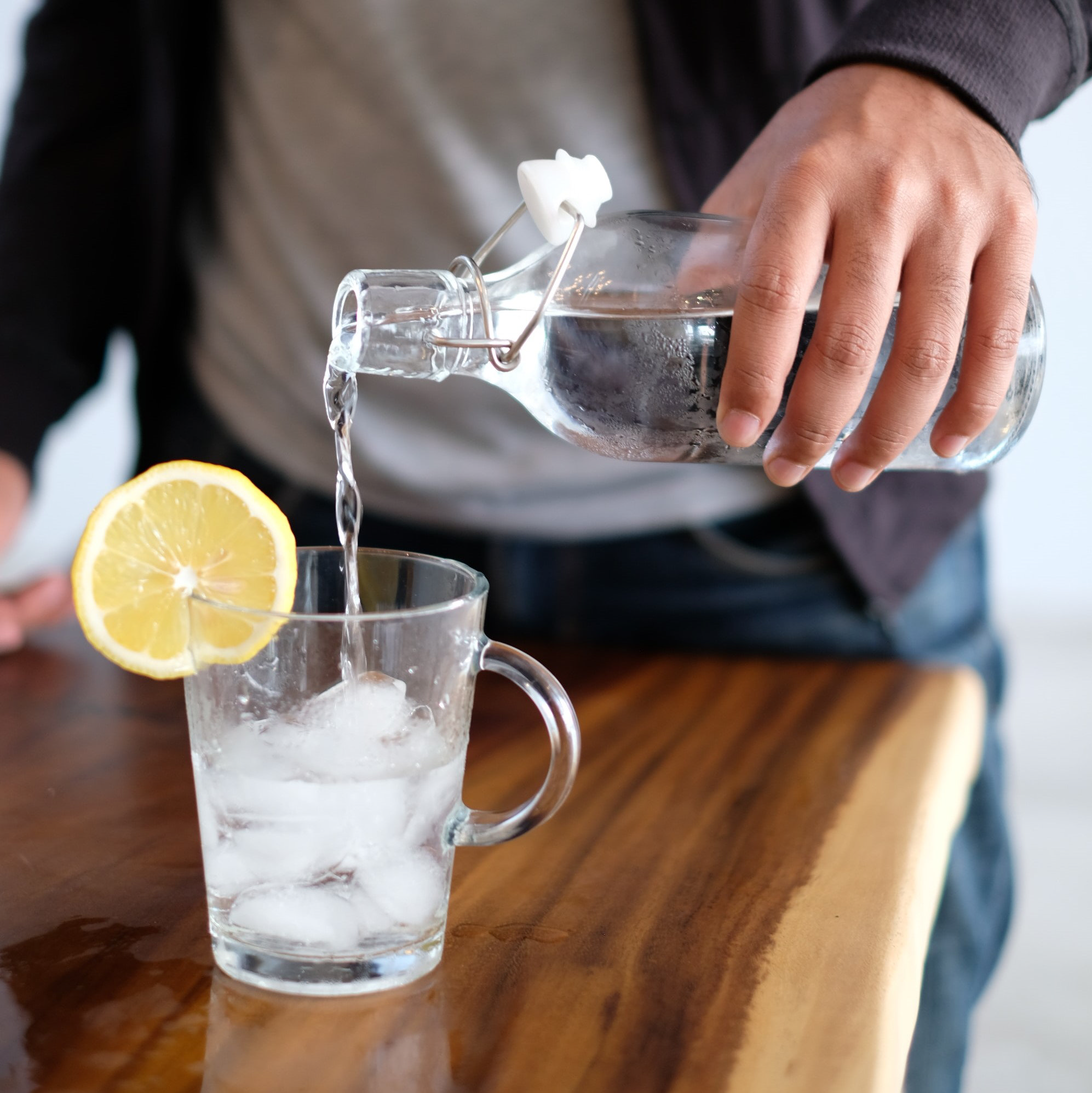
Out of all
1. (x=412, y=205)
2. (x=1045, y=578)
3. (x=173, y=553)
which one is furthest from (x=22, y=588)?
(x=1045, y=578)

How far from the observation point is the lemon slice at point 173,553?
0.66m

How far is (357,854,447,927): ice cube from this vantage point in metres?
0.60

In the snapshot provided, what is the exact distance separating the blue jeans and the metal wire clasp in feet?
1.77

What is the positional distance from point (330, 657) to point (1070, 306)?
291 centimetres

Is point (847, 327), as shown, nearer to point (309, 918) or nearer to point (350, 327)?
point (350, 327)

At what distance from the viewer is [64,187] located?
4.44ft

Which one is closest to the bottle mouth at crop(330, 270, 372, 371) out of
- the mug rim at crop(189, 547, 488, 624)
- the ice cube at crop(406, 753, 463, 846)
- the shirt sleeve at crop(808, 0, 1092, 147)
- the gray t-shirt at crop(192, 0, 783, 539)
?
the mug rim at crop(189, 547, 488, 624)

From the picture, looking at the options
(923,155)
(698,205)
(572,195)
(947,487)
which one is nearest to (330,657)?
(572,195)

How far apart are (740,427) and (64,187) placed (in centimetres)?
98

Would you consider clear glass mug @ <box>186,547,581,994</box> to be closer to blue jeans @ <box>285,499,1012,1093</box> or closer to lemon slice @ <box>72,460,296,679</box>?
lemon slice @ <box>72,460,296,679</box>

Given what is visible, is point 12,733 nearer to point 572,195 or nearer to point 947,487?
point 572,195

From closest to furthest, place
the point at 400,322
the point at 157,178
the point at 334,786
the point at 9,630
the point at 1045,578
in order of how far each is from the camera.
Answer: the point at 334,786 < the point at 400,322 < the point at 9,630 < the point at 157,178 < the point at 1045,578

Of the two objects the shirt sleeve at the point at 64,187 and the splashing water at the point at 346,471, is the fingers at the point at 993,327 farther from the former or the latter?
the shirt sleeve at the point at 64,187

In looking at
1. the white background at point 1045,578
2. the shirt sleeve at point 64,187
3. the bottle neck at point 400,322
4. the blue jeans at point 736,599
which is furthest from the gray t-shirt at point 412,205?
the white background at point 1045,578
